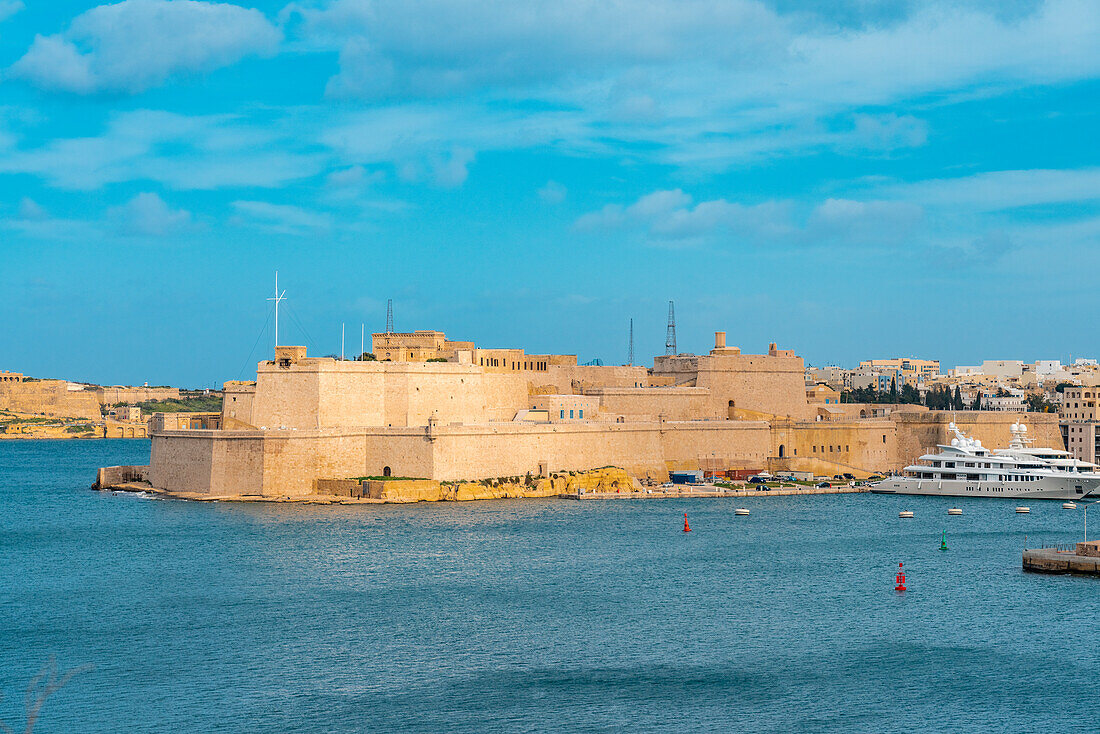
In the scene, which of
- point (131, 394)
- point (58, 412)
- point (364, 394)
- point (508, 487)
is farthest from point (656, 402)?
point (131, 394)

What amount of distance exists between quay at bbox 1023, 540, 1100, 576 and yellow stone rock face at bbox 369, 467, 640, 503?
19.4m

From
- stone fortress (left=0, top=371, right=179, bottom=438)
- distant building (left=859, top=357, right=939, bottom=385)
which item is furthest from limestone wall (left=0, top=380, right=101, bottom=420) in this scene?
distant building (left=859, top=357, right=939, bottom=385)

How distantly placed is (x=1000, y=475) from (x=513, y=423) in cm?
1834

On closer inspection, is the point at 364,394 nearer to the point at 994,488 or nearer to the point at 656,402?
the point at 656,402

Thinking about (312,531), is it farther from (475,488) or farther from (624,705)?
(624,705)

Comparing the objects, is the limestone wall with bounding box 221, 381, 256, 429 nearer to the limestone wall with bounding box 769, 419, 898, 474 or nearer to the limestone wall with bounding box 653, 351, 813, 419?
the limestone wall with bounding box 653, 351, 813, 419

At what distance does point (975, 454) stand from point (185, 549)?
30919 mm

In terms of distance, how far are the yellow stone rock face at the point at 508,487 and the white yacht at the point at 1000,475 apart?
10.6m

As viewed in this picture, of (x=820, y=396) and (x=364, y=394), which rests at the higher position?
(x=820, y=396)

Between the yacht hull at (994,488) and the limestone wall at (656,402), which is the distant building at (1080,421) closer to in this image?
the yacht hull at (994,488)

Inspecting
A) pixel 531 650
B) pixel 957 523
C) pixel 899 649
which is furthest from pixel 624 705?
pixel 957 523

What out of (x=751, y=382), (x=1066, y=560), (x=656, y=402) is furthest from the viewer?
(x=751, y=382)

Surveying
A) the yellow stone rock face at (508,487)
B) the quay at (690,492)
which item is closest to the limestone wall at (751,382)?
the quay at (690,492)

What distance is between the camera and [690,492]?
158 feet
